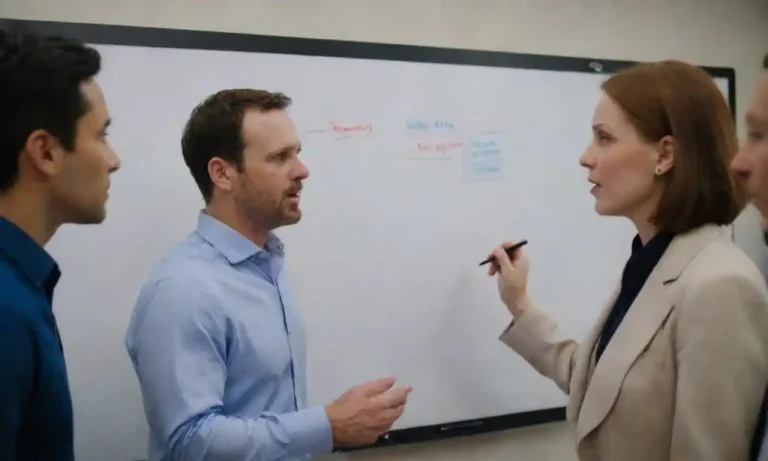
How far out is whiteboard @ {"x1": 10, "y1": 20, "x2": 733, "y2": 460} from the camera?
1.66m

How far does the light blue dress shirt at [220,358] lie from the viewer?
4.30 ft

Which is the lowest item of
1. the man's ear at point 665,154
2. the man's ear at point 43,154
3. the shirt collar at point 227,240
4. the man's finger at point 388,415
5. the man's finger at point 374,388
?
the man's finger at point 388,415

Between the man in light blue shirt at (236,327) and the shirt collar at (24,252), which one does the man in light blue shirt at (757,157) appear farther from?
the shirt collar at (24,252)

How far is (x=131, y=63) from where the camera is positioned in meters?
1.66

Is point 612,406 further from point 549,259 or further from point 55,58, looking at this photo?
point 55,58

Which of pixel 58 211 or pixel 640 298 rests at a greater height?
pixel 58 211

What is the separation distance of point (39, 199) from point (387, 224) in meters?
1.04

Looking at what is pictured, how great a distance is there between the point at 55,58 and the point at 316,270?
3.07 feet

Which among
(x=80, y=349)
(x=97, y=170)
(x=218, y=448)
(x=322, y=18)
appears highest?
(x=322, y=18)

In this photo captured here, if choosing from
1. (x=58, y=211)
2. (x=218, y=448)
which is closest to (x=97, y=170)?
(x=58, y=211)

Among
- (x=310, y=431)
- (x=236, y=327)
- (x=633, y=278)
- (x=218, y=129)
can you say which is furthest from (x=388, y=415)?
(x=218, y=129)

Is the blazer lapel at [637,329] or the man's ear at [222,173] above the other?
the man's ear at [222,173]

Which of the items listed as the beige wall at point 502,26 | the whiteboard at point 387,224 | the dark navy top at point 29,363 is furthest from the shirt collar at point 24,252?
the beige wall at point 502,26

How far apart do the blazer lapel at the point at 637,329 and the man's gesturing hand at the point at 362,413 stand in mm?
385
